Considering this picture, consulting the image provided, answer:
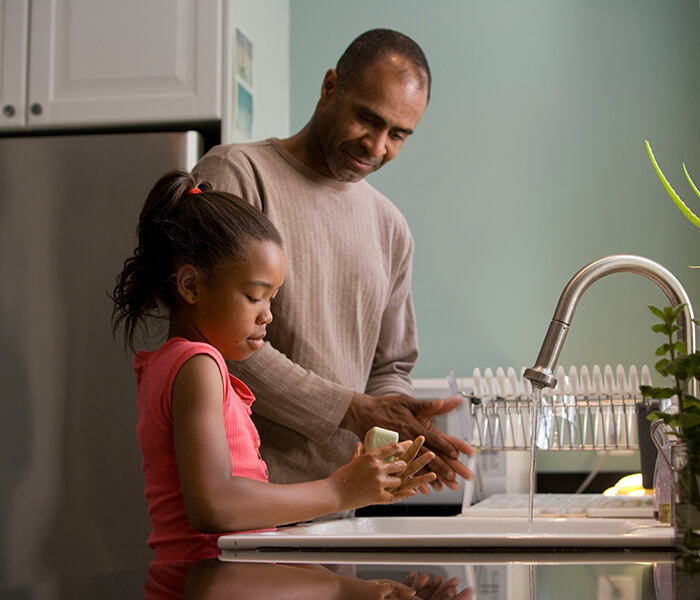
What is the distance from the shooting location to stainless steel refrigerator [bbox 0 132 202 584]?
1953 millimetres

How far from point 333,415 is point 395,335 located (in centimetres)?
37

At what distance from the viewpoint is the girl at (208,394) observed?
0.83 m

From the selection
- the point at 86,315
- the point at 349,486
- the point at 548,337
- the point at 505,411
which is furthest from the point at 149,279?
the point at 86,315

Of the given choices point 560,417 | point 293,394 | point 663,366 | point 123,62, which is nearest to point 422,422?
point 293,394

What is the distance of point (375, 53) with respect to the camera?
57.8 inches

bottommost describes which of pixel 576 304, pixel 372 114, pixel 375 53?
pixel 576 304

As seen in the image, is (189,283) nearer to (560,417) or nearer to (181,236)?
(181,236)

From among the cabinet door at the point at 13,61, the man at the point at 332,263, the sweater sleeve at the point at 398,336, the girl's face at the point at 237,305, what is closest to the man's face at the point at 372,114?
the man at the point at 332,263

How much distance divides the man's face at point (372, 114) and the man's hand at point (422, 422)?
42 cm

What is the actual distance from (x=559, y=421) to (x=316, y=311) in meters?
0.44

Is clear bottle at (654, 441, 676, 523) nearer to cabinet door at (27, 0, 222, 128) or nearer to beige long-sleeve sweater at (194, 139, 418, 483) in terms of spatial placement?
beige long-sleeve sweater at (194, 139, 418, 483)

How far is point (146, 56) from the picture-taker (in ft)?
6.81

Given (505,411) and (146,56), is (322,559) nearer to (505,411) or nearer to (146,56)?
(505,411)

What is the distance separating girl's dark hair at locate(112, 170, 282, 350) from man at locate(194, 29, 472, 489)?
266 millimetres
